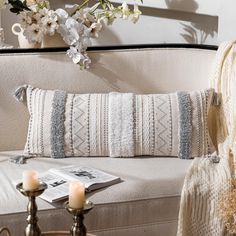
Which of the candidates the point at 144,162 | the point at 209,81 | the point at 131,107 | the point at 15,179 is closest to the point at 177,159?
the point at 144,162

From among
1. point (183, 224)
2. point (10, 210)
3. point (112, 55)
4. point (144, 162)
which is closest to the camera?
point (10, 210)

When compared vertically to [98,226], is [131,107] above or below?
above

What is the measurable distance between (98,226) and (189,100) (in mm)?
801

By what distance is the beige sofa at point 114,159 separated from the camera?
6.52 ft

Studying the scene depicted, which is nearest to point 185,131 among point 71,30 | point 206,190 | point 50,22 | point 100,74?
point 206,190

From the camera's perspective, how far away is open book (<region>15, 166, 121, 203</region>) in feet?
6.43

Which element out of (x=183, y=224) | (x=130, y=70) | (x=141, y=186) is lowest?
(x=183, y=224)

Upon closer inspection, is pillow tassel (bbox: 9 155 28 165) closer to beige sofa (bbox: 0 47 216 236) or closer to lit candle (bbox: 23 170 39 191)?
beige sofa (bbox: 0 47 216 236)

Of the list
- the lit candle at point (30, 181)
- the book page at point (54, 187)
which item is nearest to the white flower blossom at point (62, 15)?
the book page at point (54, 187)

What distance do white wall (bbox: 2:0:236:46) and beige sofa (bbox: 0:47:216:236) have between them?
15.1 inches

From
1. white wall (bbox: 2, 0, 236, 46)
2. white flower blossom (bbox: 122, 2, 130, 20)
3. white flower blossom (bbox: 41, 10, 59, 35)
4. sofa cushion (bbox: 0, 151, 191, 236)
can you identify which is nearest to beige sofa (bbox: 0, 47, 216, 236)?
sofa cushion (bbox: 0, 151, 191, 236)

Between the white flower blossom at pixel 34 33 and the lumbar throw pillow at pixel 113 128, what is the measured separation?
1.03 feet

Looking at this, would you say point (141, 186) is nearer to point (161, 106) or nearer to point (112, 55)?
point (161, 106)

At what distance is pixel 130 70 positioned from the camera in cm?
265
